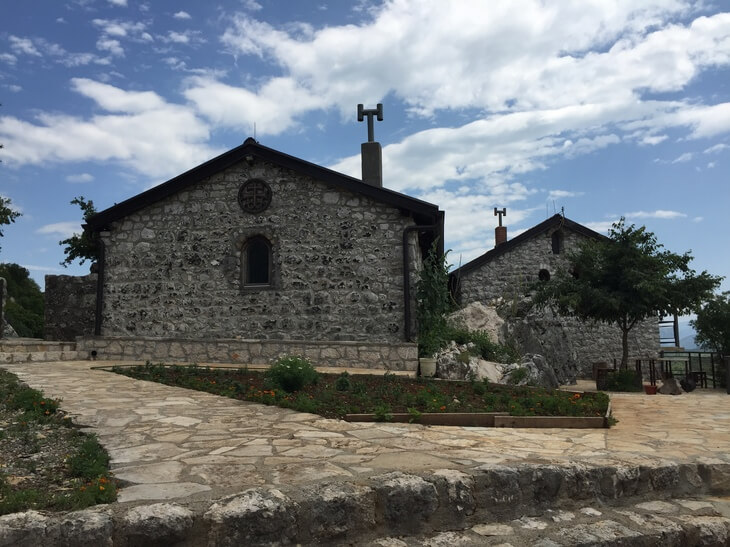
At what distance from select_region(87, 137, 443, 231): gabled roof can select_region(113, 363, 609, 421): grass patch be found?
4.59 metres

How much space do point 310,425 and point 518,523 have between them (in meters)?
2.40

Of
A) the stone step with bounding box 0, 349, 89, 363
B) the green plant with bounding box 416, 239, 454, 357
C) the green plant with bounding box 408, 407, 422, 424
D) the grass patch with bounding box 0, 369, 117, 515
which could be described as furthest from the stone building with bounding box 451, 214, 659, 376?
the grass patch with bounding box 0, 369, 117, 515

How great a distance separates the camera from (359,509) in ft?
10.4

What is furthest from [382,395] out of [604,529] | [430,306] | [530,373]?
[530,373]

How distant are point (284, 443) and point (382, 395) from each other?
3.18m

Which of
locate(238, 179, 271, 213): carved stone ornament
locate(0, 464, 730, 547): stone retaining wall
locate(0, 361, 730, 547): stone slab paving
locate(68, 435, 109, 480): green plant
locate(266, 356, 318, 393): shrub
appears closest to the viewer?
locate(0, 464, 730, 547): stone retaining wall

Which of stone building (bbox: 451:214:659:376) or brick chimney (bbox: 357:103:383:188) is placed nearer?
brick chimney (bbox: 357:103:383:188)

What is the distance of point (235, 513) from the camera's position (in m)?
2.88

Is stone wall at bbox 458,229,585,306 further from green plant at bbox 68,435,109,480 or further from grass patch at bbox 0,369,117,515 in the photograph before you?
green plant at bbox 68,435,109,480

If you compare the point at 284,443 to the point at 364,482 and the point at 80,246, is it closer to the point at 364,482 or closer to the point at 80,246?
the point at 364,482

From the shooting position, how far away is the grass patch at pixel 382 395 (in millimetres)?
6617

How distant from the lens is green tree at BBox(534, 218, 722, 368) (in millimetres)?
15383

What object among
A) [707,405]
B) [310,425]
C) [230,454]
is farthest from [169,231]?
[707,405]

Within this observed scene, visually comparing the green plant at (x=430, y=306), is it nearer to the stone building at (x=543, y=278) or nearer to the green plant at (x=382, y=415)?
the green plant at (x=382, y=415)
